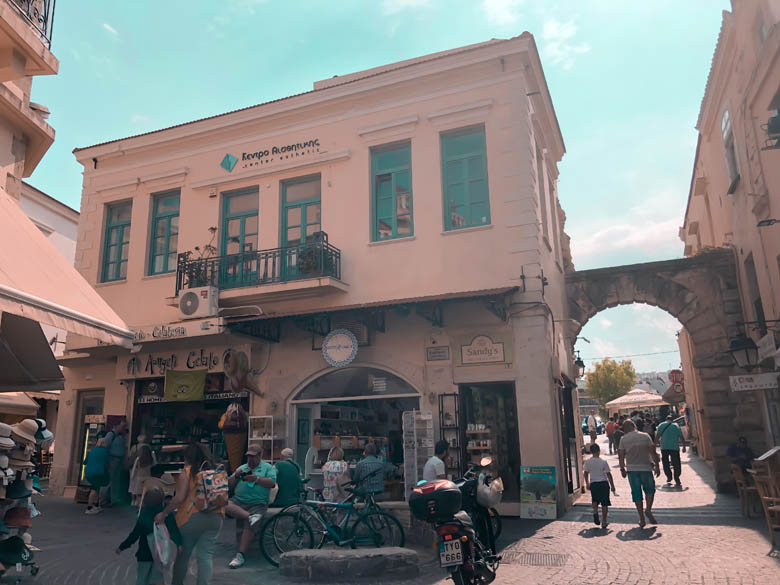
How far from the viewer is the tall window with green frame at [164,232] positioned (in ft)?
53.7

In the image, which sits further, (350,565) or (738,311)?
(738,311)

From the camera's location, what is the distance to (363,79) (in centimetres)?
1475

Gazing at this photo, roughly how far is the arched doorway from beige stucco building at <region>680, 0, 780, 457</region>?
24.1ft

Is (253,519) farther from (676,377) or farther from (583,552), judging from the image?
(676,377)

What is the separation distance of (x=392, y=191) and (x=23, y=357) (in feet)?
27.8

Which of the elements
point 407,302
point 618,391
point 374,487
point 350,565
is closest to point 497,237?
point 407,302

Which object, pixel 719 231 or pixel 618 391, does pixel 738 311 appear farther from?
pixel 618 391

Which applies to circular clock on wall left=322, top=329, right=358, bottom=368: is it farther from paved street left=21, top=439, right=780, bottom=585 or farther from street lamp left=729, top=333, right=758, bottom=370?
street lamp left=729, top=333, right=758, bottom=370

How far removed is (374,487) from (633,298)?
34.9 feet

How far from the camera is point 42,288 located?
6402mm

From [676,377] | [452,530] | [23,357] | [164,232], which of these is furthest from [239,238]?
[676,377]

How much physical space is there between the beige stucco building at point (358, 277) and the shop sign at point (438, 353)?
47 mm

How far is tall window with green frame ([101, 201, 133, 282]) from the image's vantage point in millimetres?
17047

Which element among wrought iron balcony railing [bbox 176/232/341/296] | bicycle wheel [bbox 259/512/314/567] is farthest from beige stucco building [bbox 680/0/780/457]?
bicycle wheel [bbox 259/512/314/567]
